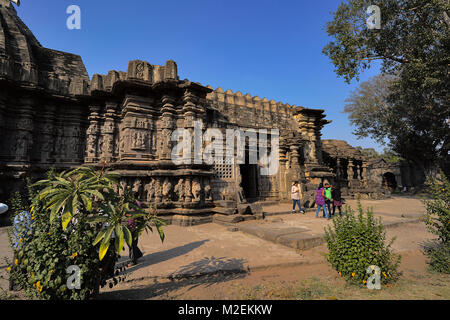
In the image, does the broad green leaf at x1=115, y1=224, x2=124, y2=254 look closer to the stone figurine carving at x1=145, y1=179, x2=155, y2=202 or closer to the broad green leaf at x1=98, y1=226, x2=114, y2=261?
the broad green leaf at x1=98, y1=226, x2=114, y2=261

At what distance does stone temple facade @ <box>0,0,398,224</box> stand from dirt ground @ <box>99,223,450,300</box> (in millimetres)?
4333

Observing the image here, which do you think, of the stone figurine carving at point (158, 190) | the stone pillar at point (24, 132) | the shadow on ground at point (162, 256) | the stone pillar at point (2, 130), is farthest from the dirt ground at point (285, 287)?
the stone pillar at point (2, 130)

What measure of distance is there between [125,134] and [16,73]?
5.38m

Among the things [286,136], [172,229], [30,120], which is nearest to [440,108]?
[286,136]

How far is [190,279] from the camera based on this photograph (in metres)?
3.47

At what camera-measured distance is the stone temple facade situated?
8.27m

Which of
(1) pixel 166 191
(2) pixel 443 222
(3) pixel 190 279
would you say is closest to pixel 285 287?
(3) pixel 190 279

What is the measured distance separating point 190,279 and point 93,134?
9500mm

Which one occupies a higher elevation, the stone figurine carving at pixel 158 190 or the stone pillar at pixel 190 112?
the stone pillar at pixel 190 112

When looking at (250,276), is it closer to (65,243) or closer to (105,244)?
(105,244)

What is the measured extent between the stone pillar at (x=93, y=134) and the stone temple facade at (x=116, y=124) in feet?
0.14

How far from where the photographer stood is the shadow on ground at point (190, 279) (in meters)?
2.86

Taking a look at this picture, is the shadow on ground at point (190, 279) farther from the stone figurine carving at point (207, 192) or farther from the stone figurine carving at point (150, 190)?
the stone figurine carving at point (150, 190)

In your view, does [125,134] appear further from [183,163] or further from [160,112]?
[183,163]
